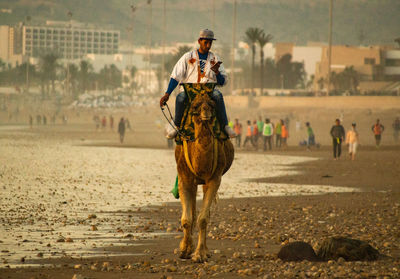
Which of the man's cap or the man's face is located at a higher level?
the man's cap

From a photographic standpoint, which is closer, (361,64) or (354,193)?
(354,193)

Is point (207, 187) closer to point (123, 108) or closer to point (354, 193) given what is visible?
point (354, 193)

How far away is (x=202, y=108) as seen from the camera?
35.7 ft

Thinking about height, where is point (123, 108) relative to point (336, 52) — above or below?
below

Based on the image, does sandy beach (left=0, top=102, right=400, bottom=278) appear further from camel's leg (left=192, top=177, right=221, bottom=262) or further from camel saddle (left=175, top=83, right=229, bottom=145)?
camel saddle (left=175, top=83, right=229, bottom=145)

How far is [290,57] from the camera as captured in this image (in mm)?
176875

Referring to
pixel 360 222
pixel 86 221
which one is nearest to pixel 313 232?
pixel 360 222

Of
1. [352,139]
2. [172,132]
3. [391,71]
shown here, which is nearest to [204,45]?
[172,132]

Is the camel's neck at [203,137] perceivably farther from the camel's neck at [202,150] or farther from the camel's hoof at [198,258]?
the camel's hoof at [198,258]

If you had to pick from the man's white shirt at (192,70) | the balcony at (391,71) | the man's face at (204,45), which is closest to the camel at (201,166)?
the man's white shirt at (192,70)

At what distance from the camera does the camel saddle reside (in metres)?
11.1

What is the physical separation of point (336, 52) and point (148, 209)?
129 m

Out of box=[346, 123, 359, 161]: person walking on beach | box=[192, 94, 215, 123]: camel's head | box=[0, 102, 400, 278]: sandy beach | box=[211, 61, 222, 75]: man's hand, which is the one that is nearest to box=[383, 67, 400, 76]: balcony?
box=[346, 123, 359, 161]: person walking on beach

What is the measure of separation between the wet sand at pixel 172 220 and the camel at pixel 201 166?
33 cm
